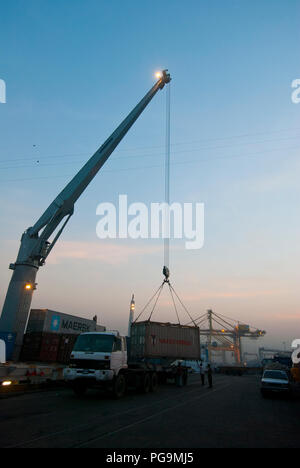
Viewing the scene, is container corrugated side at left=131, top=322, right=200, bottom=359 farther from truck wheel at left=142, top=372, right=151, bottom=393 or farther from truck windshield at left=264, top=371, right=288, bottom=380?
truck windshield at left=264, top=371, right=288, bottom=380

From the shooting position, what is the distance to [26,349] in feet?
72.9

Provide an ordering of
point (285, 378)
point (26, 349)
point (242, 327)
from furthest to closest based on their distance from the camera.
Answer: point (242, 327) < point (26, 349) < point (285, 378)

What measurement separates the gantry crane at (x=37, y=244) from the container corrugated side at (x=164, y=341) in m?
7.28

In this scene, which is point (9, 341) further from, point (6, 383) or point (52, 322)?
point (52, 322)

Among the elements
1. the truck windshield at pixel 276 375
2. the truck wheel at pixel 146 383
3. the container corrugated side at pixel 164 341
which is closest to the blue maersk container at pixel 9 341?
the truck wheel at pixel 146 383

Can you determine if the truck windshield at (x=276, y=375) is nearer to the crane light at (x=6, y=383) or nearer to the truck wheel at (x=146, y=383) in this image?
the truck wheel at (x=146, y=383)

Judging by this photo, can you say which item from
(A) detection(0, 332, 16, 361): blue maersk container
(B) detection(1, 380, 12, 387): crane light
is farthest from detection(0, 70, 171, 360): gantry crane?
(B) detection(1, 380, 12, 387): crane light

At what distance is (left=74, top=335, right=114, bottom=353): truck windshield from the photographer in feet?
42.1

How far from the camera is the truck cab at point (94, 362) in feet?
39.9

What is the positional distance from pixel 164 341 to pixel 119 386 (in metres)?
7.90

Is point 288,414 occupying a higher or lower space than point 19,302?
lower
